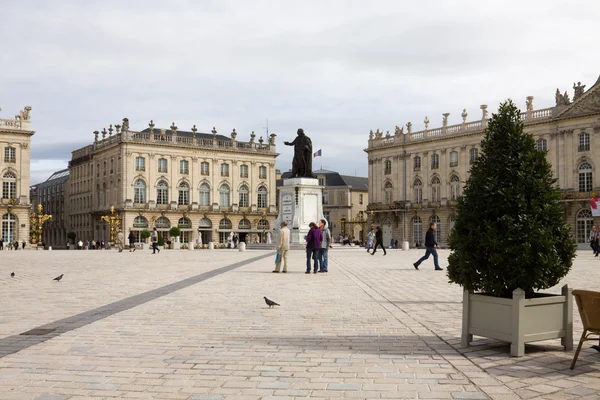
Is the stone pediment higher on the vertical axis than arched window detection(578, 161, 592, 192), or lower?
higher

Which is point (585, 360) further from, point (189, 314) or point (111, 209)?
point (111, 209)

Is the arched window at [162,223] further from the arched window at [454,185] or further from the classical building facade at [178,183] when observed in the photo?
the arched window at [454,185]

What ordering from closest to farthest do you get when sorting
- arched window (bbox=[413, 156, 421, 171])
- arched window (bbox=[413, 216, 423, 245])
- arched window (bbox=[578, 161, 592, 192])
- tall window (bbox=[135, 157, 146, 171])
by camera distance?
1. arched window (bbox=[578, 161, 592, 192])
2. arched window (bbox=[413, 216, 423, 245])
3. arched window (bbox=[413, 156, 421, 171])
4. tall window (bbox=[135, 157, 146, 171])

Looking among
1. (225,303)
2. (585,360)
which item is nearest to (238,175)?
(225,303)

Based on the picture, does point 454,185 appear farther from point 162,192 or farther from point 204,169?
point 162,192

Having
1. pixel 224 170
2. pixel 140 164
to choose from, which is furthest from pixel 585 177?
pixel 140 164

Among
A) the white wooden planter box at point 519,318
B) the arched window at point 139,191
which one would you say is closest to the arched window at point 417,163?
the arched window at point 139,191

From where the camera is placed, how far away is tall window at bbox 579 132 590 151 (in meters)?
57.3

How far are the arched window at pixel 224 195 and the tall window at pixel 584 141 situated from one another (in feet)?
131

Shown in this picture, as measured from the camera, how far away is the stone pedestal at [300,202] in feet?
119

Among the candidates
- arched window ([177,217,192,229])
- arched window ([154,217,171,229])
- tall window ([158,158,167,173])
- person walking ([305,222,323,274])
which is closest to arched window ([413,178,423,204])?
arched window ([177,217,192,229])

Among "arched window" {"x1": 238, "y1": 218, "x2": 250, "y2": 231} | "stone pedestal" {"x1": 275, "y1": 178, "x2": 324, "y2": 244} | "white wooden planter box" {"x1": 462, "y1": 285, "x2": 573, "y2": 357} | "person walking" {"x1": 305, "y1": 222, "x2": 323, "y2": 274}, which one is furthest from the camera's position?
"arched window" {"x1": 238, "y1": 218, "x2": 250, "y2": 231}

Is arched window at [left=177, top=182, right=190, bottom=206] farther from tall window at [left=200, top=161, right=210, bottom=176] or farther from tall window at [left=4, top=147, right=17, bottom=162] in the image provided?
tall window at [left=4, top=147, right=17, bottom=162]

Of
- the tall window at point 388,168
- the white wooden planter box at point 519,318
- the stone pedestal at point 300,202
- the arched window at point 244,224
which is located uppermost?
the tall window at point 388,168
